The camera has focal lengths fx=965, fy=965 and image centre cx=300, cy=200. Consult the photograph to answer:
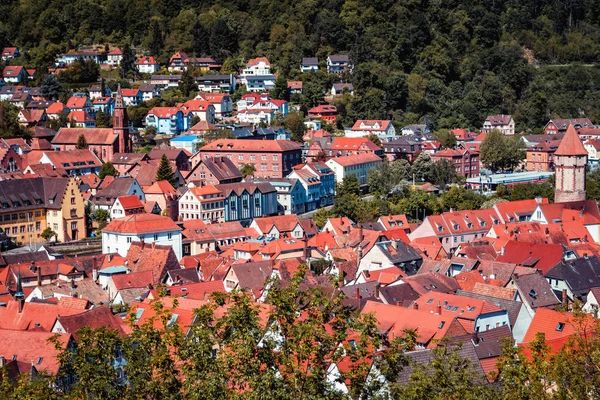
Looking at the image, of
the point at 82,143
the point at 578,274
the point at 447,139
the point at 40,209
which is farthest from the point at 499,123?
the point at 578,274

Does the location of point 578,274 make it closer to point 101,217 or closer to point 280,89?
point 101,217

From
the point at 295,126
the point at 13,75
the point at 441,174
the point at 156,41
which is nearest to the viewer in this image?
the point at 441,174

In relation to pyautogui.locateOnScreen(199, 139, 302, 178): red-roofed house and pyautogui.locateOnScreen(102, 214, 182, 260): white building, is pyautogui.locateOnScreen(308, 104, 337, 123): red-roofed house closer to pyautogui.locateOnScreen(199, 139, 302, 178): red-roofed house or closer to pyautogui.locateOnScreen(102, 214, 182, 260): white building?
pyautogui.locateOnScreen(199, 139, 302, 178): red-roofed house

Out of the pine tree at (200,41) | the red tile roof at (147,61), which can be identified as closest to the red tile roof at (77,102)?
the red tile roof at (147,61)

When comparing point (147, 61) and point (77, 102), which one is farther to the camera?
point (147, 61)

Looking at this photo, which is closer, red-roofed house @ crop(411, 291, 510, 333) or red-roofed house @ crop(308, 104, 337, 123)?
red-roofed house @ crop(411, 291, 510, 333)

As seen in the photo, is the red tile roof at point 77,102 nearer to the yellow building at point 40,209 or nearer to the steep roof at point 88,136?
the steep roof at point 88,136

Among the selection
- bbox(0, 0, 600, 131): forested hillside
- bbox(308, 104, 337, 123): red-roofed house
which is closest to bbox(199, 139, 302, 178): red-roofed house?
bbox(308, 104, 337, 123): red-roofed house
